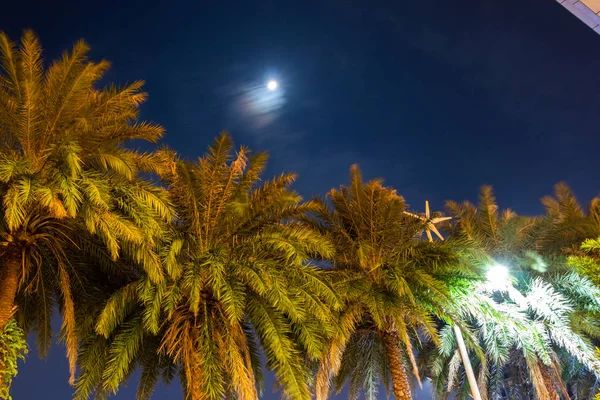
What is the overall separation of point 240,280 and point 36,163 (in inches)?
194

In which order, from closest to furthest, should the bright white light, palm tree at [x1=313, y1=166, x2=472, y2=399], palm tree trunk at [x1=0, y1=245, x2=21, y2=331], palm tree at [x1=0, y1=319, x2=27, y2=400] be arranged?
palm tree at [x1=0, y1=319, x2=27, y2=400]
palm tree trunk at [x1=0, y1=245, x2=21, y2=331]
palm tree at [x1=313, y1=166, x2=472, y2=399]
the bright white light

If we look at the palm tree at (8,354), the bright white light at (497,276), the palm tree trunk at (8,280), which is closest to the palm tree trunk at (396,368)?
the bright white light at (497,276)

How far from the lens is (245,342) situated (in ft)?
43.9

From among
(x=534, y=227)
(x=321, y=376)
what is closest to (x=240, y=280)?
(x=321, y=376)

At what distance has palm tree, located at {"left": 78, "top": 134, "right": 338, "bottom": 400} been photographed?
1122 centimetres

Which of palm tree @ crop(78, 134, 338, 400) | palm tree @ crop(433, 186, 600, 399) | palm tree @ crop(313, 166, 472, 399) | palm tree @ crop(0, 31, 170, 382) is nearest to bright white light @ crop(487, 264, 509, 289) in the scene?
palm tree @ crop(433, 186, 600, 399)

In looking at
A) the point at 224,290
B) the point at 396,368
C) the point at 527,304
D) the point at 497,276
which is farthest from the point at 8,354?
the point at 527,304

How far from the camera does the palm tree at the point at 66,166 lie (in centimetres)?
940

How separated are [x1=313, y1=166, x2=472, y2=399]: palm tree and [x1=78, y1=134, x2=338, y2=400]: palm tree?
4.93 ft

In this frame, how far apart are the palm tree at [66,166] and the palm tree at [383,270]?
212 inches

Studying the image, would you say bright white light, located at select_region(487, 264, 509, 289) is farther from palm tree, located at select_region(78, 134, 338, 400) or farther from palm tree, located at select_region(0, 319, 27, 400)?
palm tree, located at select_region(0, 319, 27, 400)

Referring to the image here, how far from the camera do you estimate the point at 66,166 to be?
961 cm

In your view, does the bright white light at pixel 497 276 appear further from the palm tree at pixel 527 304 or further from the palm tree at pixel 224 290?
the palm tree at pixel 224 290

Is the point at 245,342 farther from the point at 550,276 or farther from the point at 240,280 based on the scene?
the point at 550,276
